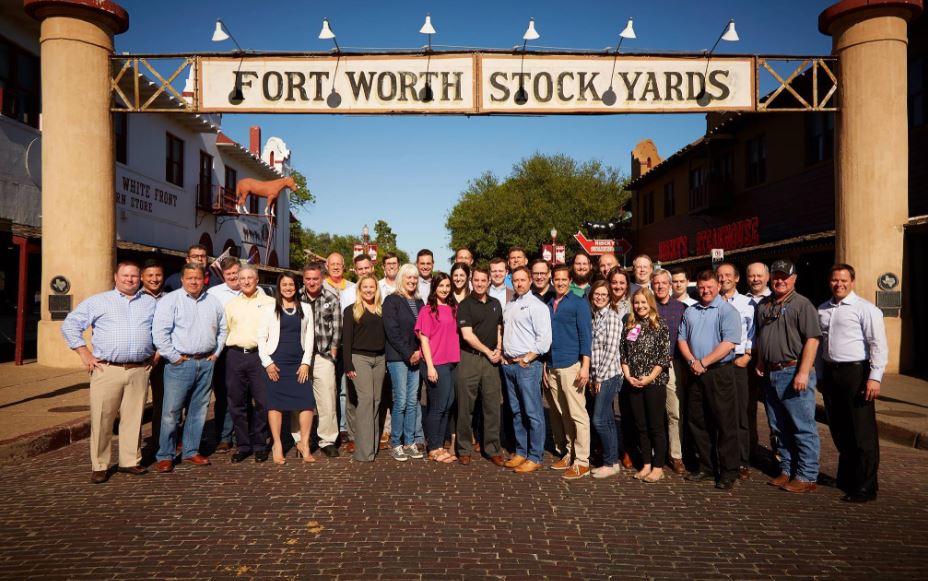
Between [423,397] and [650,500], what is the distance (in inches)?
230

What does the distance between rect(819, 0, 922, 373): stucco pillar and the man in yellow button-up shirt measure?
34.1ft

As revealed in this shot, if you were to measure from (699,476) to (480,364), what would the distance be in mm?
2418

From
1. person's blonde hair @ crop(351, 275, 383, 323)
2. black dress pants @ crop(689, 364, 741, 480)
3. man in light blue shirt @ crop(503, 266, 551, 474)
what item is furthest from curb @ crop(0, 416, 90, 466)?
black dress pants @ crop(689, 364, 741, 480)

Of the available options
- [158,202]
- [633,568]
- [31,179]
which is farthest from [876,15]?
[158,202]

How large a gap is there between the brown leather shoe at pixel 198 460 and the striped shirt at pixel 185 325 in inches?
41.0

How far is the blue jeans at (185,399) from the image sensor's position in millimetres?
6484

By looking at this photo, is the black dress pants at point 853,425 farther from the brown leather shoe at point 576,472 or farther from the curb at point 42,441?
the curb at point 42,441

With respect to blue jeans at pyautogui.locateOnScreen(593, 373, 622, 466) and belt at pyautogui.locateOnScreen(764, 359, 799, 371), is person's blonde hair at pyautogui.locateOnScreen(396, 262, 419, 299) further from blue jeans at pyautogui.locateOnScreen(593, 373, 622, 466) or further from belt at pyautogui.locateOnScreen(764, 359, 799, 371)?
belt at pyautogui.locateOnScreen(764, 359, 799, 371)

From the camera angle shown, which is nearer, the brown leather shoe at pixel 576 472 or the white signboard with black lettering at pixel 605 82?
the brown leather shoe at pixel 576 472

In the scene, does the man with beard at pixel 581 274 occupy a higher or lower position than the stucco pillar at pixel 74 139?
lower

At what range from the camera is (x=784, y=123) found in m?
19.8

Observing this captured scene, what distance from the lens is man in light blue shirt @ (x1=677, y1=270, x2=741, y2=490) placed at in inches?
234

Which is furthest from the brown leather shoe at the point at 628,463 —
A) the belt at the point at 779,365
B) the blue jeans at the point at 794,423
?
the belt at the point at 779,365

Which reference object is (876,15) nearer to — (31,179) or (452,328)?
(452,328)
